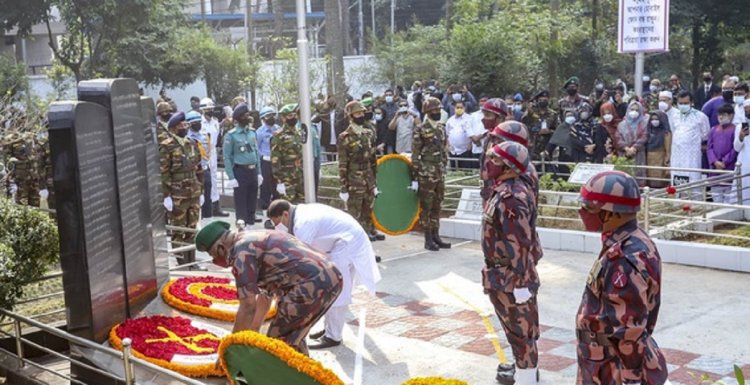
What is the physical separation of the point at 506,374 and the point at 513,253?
3.83ft

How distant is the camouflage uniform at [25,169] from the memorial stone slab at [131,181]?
330 inches

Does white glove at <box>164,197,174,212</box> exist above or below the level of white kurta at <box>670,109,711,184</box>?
below

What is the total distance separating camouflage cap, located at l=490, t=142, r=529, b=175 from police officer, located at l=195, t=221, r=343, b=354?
151 centimetres

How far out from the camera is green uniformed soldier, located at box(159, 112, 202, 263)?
1230 centimetres

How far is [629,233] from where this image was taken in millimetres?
4930

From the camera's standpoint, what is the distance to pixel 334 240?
8039mm

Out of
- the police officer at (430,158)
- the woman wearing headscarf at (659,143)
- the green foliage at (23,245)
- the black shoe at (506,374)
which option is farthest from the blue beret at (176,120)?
the woman wearing headscarf at (659,143)

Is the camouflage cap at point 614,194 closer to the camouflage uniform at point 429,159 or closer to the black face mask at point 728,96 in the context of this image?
the camouflage uniform at point 429,159

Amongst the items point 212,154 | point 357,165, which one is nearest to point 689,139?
point 357,165

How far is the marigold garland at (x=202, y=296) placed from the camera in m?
8.33

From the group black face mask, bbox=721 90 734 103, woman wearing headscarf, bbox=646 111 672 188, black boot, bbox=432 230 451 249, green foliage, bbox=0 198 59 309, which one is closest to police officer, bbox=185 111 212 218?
black boot, bbox=432 230 451 249

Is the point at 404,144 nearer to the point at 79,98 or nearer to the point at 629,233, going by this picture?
the point at 79,98

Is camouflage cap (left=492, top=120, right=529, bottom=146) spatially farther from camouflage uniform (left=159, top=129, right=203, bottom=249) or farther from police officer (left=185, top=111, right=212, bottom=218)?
police officer (left=185, top=111, right=212, bottom=218)

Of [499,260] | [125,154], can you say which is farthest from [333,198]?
[499,260]
